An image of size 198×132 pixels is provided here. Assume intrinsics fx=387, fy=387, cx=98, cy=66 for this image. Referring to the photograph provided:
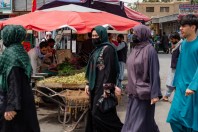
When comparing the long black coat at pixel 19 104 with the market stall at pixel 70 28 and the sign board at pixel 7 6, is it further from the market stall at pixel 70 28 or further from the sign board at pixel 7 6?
the sign board at pixel 7 6

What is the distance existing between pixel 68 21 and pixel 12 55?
12.6ft

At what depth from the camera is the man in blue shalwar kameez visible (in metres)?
4.50

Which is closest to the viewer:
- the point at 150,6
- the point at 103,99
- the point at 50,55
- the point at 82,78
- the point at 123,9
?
the point at 103,99

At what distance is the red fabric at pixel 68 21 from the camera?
7629 mm

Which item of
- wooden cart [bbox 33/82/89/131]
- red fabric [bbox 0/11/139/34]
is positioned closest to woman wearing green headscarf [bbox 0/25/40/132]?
wooden cart [bbox 33/82/89/131]

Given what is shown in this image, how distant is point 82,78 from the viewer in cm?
705

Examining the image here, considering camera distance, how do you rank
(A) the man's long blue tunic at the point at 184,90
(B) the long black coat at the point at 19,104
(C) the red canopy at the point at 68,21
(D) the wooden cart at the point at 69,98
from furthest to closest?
(C) the red canopy at the point at 68,21 → (D) the wooden cart at the point at 69,98 → (A) the man's long blue tunic at the point at 184,90 → (B) the long black coat at the point at 19,104

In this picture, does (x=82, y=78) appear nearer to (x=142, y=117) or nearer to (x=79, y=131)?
(x=79, y=131)

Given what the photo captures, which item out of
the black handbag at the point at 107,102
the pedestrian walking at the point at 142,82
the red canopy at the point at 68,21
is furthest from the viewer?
the red canopy at the point at 68,21

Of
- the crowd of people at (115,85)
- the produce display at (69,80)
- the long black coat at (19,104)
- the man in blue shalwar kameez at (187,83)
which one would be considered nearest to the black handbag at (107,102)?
the crowd of people at (115,85)

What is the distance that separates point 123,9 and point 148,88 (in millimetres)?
7661

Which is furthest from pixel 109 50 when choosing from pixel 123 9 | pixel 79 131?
pixel 123 9

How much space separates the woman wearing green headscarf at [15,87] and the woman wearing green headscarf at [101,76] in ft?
4.26

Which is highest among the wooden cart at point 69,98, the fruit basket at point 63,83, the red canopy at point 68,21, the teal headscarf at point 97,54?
the red canopy at point 68,21
